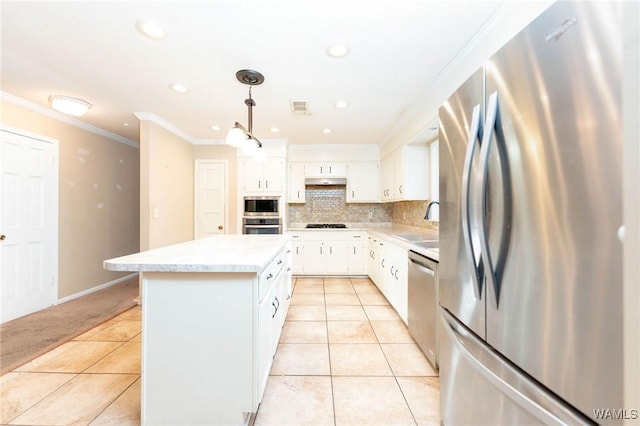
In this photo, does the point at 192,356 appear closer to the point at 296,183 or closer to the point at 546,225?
the point at 546,225

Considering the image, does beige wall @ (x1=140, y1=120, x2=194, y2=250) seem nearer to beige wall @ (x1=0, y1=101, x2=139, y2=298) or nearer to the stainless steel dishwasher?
beige wall @ (x1=0, y1=101, x2=139, y2=298)

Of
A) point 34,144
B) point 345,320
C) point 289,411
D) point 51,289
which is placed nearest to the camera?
point 289,411

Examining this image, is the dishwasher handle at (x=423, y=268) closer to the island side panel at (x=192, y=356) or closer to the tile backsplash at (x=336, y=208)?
the island side panel at (x=192, y=356)

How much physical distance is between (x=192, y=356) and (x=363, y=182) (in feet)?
13.1

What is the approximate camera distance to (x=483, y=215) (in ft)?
3.01

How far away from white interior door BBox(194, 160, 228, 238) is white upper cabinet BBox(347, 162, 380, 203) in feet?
7.49

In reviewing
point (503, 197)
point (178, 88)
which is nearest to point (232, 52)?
point (178, 88)

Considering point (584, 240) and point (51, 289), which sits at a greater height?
point (584, 240)

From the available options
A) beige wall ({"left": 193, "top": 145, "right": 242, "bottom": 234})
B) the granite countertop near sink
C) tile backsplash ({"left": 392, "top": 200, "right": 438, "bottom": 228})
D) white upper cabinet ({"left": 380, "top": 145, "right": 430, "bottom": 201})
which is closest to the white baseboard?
beige wall ({"left": 193, "top": 145, "right": 242, "bottom": 234})

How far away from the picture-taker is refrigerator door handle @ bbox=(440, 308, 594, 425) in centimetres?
70

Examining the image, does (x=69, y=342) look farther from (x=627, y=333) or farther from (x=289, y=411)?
(x=627, y=333)

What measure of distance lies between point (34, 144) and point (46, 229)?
1.03 metres

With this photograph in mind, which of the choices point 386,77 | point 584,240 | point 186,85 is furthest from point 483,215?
point 186,85

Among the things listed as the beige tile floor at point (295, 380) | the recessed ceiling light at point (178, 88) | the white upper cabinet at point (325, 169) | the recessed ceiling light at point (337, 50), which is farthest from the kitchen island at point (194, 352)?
the white upper cabinet at point (325, 169)
